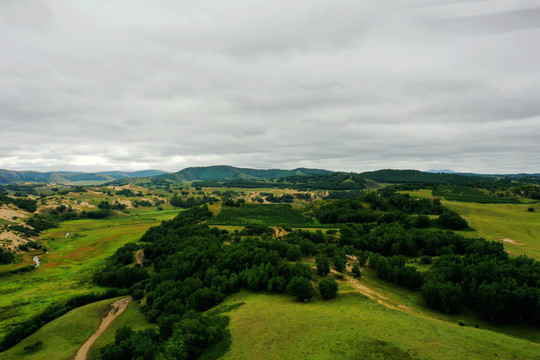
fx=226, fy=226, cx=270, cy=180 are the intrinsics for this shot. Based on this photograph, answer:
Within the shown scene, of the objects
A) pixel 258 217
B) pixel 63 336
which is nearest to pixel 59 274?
pixel 63 336

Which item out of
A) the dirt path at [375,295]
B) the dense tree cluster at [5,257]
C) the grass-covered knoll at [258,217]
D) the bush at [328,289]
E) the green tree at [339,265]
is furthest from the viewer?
the grass-covered knoll at [258,217]

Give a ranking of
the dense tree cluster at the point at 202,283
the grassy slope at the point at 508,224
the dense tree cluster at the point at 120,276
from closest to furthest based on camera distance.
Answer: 1. the dense tree cluster at the point at 202,283
2. the grassy slope at the point at 508,224
3. the dense tree cluster at the point at 120,276

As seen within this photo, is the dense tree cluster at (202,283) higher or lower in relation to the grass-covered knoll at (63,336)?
higher

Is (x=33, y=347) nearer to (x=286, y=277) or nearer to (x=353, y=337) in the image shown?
(x=286, y=277)

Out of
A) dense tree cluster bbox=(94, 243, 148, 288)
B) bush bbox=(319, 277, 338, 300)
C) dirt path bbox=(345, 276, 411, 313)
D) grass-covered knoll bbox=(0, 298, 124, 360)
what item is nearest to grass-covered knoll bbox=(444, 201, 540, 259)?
dirt path bbox=(345, 276, 411, 313)

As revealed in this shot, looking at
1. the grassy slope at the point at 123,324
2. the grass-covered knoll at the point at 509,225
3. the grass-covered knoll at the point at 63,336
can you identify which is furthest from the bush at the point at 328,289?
the grass-covered knoll at the point at 509,225

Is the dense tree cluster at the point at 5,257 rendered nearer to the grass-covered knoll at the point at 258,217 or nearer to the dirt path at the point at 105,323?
the dirt path at the point at 105,323

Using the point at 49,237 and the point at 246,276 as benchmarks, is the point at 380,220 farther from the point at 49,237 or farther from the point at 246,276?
the point at 49,237

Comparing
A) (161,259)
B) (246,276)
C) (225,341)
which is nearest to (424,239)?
(246,276)
